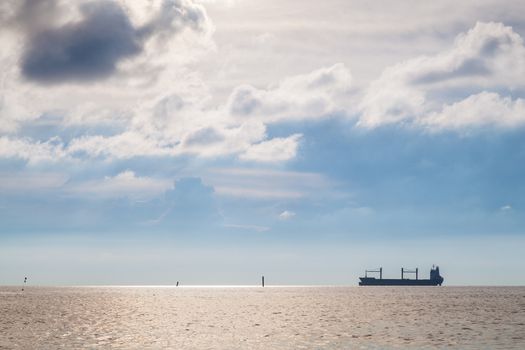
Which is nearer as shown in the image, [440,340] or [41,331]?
[440,340]

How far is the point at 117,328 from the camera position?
191ft

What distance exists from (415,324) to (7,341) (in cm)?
3631

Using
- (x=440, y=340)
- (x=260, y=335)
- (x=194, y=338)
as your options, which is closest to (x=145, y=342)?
(x=194, y=338)

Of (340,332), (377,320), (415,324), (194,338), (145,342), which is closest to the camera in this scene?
(145,342)

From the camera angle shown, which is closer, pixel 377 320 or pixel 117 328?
pixel 117 328

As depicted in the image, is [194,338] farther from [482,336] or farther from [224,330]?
[482,336]

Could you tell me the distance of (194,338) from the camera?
1914 inches

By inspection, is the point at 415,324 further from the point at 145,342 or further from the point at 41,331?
the point at 41,331

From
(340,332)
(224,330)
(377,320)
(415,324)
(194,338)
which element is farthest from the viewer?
(377,320)

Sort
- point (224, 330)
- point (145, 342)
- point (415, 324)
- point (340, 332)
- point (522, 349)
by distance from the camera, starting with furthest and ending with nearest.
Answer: point (415, 324), point (224, 330), point (340, 332), point (145, 342), point (522, 349)

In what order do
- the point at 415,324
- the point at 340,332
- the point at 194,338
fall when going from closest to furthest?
the point at 194,338, the point at 340,332, the point at 415,324

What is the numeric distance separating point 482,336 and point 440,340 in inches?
173

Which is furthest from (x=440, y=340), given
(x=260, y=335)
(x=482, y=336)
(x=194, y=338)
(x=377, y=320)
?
(x=377, y=320)

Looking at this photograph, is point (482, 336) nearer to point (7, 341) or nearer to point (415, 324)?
point (415, 324)
